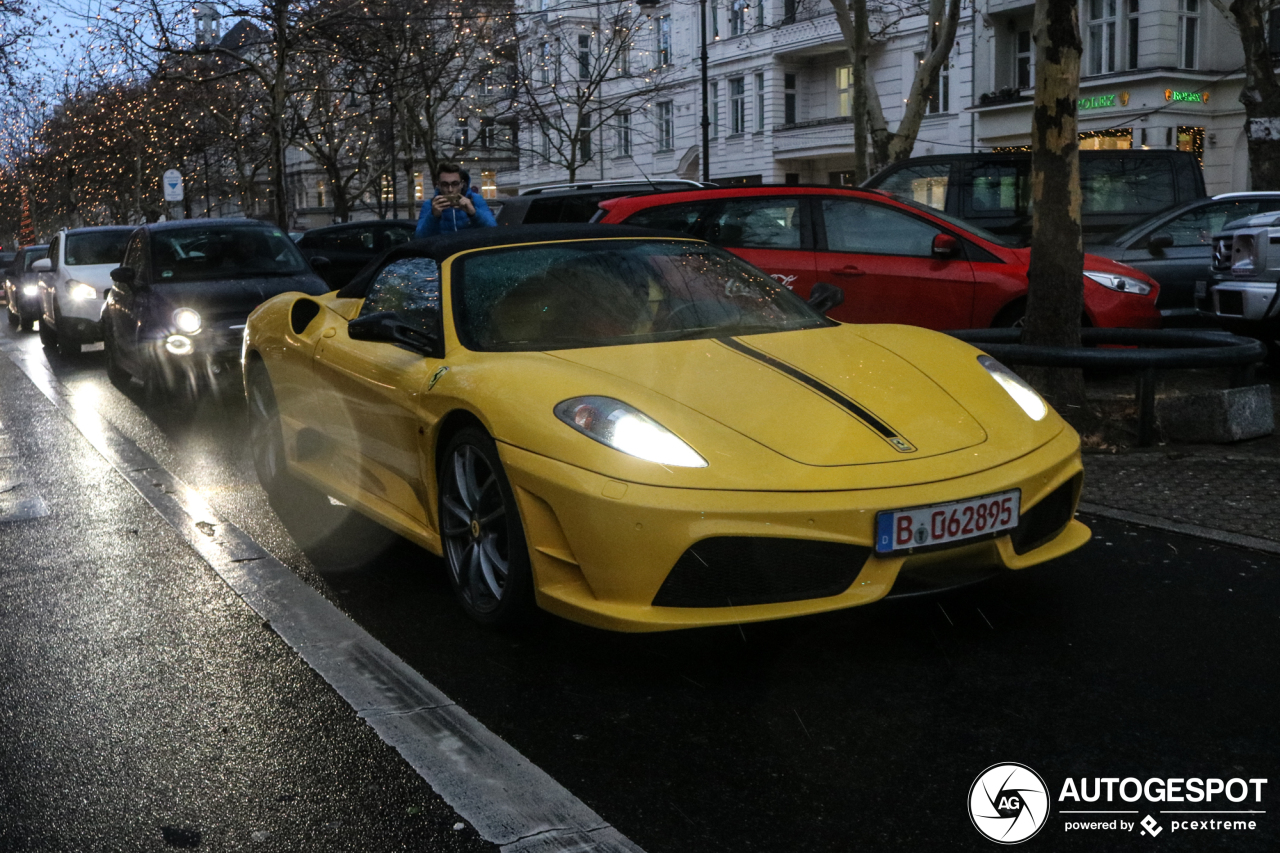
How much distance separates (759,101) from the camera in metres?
43.2

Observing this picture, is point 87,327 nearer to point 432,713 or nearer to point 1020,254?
point 1020,254

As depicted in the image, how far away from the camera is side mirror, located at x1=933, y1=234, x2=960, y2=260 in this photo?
9278 millimetres

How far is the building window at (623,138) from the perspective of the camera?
49.3 m

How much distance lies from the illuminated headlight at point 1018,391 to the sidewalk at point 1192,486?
1.30 m

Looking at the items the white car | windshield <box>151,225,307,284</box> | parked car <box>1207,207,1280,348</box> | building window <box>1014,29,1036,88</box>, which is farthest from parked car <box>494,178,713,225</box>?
building window <box>1014,29,1036,88</box>

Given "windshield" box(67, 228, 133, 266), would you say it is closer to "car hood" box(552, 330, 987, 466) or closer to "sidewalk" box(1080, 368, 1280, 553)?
"sidewalk" box(1080, 368, 1280, 553)

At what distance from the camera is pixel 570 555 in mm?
3887

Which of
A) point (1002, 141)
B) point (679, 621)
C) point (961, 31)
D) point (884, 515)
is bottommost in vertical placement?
point (679, 621)

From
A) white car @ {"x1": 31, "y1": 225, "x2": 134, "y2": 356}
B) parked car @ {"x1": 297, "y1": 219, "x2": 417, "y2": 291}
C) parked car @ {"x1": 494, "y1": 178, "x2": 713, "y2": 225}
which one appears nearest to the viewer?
parked car @ {"x1": 494, "y1": 178, "x2": 713, "y2": 225}

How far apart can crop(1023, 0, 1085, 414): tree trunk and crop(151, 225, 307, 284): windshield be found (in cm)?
633

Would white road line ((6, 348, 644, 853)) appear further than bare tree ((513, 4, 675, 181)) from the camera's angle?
No

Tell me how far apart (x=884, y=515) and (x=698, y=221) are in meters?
6.49

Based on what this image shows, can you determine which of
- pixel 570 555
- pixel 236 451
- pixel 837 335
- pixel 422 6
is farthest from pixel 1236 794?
pixel 422 6

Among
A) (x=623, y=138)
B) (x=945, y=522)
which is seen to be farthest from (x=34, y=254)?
(x=945, y=522)
